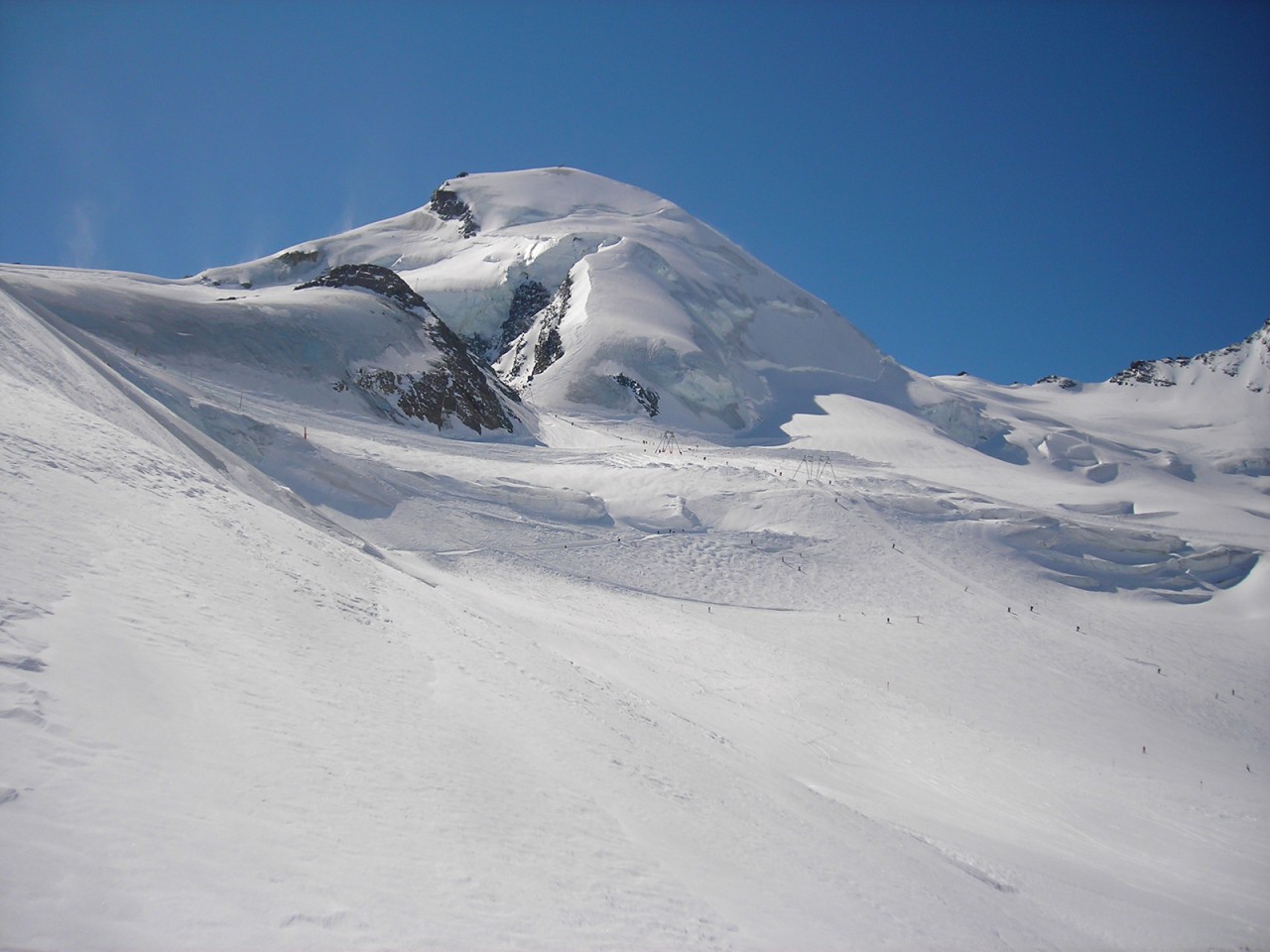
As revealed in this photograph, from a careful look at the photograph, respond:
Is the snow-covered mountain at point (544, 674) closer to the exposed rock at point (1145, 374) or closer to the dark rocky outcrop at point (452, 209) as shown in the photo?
the dark rocky outcrop at point (452, 209)

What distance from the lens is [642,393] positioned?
53.8 m

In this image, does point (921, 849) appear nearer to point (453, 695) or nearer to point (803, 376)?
point (453, 695)

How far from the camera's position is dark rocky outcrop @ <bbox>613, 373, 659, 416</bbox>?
52.9m

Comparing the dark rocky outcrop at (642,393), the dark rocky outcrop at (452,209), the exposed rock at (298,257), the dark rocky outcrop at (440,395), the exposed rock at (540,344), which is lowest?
the dark rocky outcrop at (440,395)

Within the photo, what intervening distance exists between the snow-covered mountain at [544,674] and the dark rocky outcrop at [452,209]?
48.9 meters

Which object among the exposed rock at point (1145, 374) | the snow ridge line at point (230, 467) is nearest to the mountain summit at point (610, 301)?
the snow ridge line at point (230, 467)

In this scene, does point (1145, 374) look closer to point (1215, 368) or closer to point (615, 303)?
point (1215, 368)

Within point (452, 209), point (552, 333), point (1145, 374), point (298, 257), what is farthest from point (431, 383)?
point (1145, 374)

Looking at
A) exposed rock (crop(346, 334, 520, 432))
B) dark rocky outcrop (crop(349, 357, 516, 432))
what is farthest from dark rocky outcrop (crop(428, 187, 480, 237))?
dark rocky outcrop (crop(349, 357, 516, 432))

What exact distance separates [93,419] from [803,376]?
63921mm

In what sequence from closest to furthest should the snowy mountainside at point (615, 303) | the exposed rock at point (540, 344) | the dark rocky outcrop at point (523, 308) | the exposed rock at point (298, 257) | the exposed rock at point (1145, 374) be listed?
the snowy mountainside at point (615, 303)
the exposed rock at point (540, 344)
the dark rocky outcrop at point (523, 308)
the exposed rock at point (298, 257)
the exposed rock at point (1145, 374)

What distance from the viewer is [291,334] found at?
3597 cm

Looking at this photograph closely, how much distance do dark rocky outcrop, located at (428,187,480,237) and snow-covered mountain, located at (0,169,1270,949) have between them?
48.9m

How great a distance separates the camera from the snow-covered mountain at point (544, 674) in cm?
505
